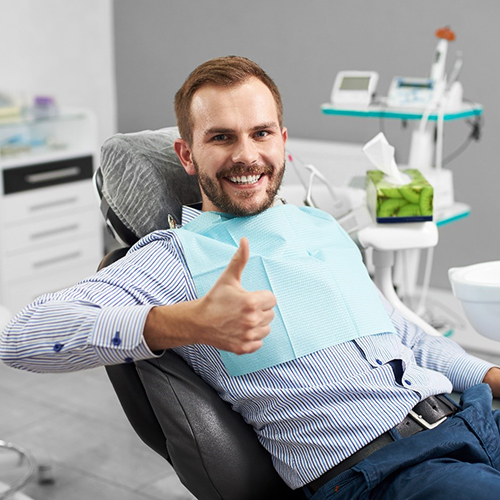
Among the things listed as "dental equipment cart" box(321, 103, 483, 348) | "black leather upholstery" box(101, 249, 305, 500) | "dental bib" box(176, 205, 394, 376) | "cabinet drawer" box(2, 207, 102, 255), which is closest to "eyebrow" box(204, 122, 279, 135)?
"dental bib" box(176, 205, 394, 376)

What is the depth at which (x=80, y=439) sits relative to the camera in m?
2.52

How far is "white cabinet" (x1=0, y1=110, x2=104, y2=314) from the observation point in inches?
136

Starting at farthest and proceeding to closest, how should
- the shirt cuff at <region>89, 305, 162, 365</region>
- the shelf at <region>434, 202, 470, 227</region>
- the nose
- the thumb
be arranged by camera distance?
the shelf at <region>434, 202, 470, 227</region> < the nose < the shirt cuff at <region>89, 305, 162, 365</region> < the thumb

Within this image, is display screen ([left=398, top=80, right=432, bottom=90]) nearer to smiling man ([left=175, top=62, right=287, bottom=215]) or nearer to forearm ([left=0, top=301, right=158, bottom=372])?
smiling man ([left=175, top=62, right=287, bottom=215])

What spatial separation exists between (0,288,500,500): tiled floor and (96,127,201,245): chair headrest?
96 cm

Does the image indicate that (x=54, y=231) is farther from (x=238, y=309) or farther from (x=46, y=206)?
(x=238, y=309)

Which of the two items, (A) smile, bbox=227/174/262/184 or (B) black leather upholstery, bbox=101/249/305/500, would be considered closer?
(B) black leather upholstery, bbox=101/249/305/500

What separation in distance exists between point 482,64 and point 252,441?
7.91ft

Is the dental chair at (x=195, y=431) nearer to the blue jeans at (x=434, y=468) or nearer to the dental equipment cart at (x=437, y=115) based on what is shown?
the blue jeans at (x=434, y=468)

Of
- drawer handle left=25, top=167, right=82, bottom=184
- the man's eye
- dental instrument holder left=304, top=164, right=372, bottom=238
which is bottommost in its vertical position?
drawer handle left=25, top=167, right=82, bottom=184

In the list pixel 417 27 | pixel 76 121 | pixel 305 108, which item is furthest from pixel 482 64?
pixel 76 121

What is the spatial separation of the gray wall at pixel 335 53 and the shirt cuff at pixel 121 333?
2.52 metres

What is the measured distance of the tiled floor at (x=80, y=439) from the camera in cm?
224

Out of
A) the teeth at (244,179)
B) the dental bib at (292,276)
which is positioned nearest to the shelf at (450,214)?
the dental bib at (292,276)
